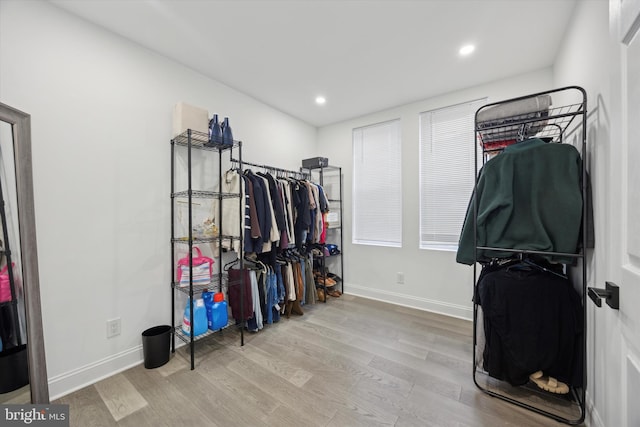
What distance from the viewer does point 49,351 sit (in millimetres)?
1573

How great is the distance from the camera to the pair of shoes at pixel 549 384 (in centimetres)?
143

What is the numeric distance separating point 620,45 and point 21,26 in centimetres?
293

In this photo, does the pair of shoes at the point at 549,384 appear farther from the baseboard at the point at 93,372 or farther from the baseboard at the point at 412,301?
the baseboard at the point at 93,372

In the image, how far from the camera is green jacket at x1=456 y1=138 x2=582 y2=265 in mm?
1374

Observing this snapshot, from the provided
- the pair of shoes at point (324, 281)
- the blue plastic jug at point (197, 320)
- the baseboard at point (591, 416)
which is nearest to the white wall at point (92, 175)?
the blue plastic jug at point (197, 320)

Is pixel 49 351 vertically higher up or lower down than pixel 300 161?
lower down

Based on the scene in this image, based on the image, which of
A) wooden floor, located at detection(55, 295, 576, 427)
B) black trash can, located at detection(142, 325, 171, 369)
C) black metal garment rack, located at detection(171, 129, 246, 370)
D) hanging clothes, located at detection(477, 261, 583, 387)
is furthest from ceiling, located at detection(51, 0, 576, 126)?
wooden floor, located at detection(55, 295, 576, 427)

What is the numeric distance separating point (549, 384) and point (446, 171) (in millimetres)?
2054

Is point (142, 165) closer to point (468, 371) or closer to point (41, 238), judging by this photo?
point (41, 238)

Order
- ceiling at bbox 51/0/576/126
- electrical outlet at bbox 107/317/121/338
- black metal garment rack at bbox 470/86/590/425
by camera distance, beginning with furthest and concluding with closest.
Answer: electrical outlet at bbox 107/317/121/338 → ceiling at bbox 51/0/576/126 → black metal garment rack at bbox 470/86/590/425

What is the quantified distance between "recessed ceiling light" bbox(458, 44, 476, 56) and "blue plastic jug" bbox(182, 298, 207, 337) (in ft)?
10.1

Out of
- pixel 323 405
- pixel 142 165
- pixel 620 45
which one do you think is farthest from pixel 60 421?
pixel 620 45

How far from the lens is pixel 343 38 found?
194cm

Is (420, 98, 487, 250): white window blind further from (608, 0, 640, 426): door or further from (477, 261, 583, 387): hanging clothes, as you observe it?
(608, 0, 640, 426): door
